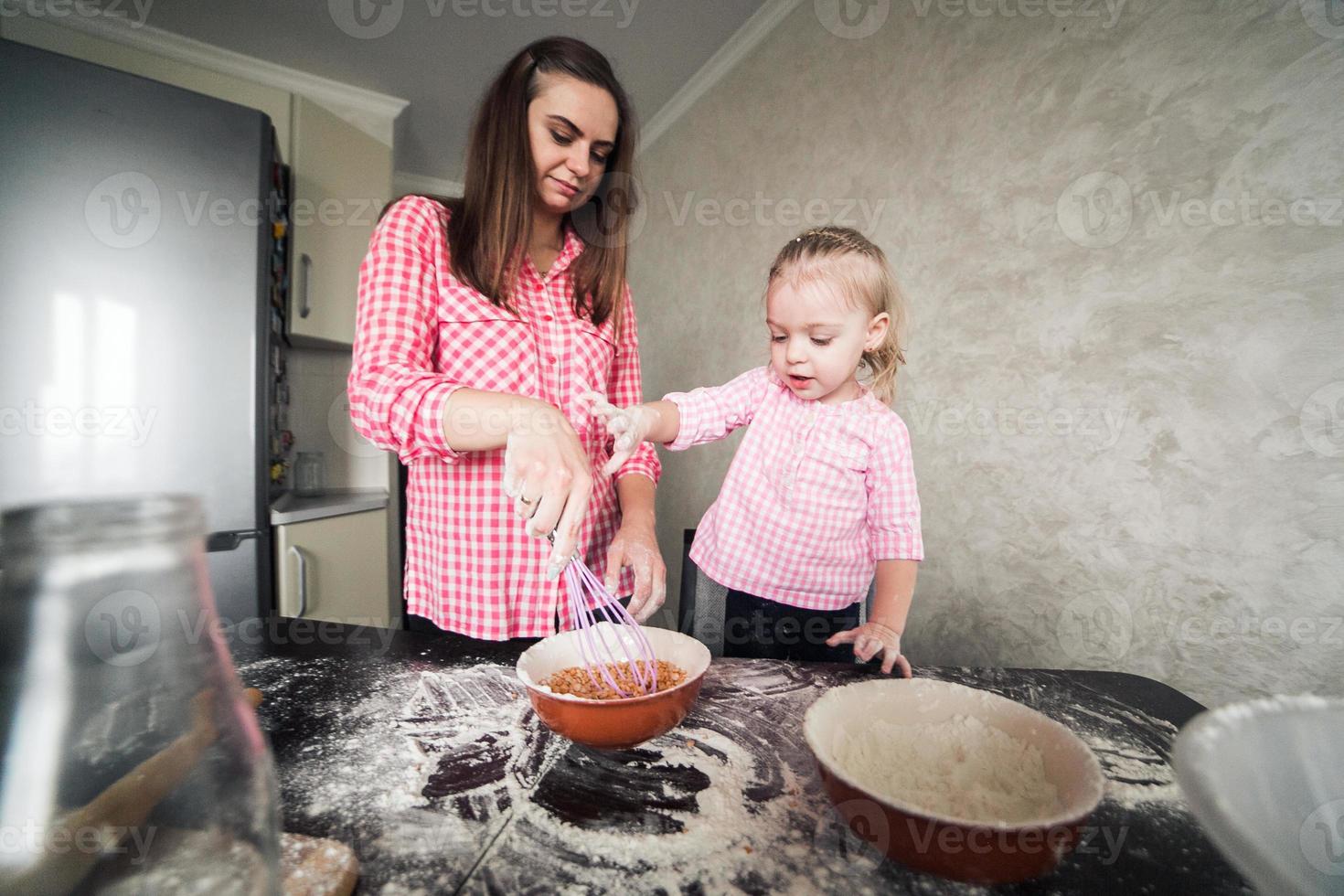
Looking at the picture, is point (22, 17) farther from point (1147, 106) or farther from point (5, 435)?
point (1147, 106)

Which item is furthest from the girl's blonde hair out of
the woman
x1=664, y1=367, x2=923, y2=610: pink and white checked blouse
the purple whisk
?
the purple whisk

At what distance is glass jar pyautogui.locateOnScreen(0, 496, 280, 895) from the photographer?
232mm

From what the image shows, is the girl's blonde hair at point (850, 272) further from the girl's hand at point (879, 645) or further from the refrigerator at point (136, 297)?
the refrigerator at point (136, 297)

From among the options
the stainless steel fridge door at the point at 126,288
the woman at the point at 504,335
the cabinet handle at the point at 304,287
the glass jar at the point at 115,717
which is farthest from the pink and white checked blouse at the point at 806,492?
the cabinet handle at the point at 304,287

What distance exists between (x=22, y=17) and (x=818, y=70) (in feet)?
9.30

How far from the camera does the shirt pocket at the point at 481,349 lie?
103cm

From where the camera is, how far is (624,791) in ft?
1.67

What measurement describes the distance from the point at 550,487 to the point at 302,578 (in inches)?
76.6

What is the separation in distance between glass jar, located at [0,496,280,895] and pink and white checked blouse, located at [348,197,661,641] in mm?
606

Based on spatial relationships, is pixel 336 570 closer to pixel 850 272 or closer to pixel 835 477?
pixel 835 477

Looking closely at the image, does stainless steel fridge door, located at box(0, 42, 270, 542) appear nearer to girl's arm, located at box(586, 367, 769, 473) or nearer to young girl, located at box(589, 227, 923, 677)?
girl's arm, located at box(586, 367, 769, 473)

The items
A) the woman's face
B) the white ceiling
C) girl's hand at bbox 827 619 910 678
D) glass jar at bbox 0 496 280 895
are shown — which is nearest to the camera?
glass jar at bbox 0 496 280 895

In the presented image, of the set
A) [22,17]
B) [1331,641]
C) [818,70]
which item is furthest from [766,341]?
[22,17]

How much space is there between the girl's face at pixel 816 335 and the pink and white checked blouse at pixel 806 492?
100 mm
